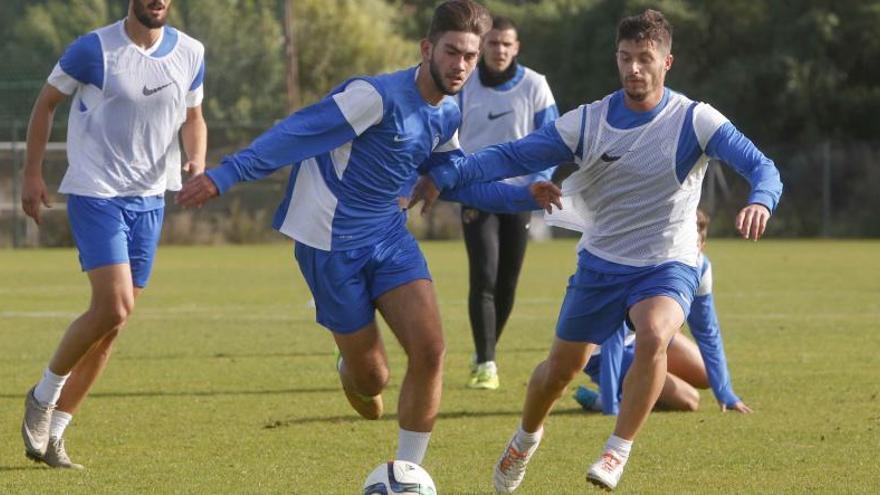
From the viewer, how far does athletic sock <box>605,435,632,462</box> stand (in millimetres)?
6297

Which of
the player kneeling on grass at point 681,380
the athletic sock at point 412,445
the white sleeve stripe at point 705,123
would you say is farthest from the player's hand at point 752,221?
the player kneeling on grass at point 681,380

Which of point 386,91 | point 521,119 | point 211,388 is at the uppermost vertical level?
point 386,91

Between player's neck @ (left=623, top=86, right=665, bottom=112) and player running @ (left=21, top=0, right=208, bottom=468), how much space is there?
2005 mm

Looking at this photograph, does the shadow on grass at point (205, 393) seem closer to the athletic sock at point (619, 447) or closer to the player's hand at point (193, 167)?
the player's hand at point (193, 167)

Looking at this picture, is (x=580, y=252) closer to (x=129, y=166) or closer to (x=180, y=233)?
(x=129, y=166)

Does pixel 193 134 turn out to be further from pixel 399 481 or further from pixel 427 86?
pixel 399 481

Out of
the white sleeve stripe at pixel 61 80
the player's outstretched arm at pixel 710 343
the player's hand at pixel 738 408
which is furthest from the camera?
the player's hand at pixel 738 408

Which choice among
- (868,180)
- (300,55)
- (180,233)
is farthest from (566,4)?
(180,233)

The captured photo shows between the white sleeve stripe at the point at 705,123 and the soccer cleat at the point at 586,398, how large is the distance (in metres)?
2.81

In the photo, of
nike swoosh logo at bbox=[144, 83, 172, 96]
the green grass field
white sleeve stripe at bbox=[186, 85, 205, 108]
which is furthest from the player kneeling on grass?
nike swoosh logo at bbox=[144, 83, 172, 96]

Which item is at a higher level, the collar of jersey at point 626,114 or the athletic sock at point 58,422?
the collar of jersey at point 626,114

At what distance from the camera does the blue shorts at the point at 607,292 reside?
6695 millimetres

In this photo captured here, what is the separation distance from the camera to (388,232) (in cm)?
671

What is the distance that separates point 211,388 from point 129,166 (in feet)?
10.3
